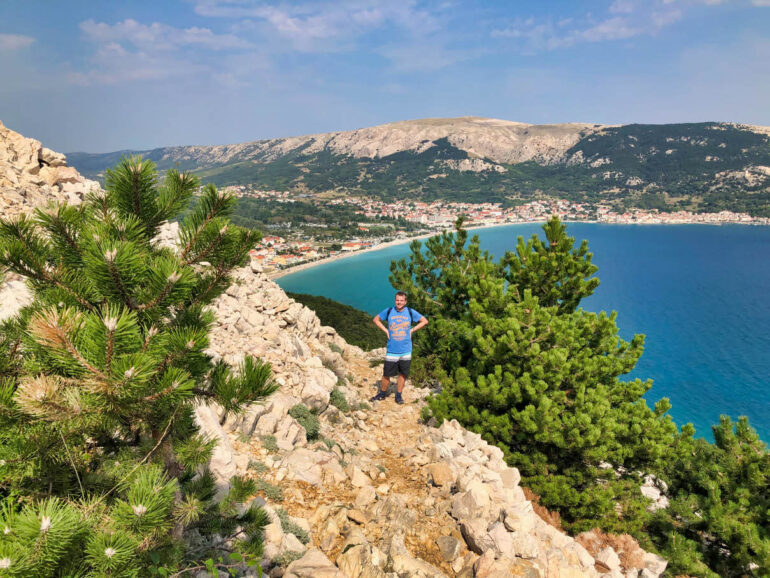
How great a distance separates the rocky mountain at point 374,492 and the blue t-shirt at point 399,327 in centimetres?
166

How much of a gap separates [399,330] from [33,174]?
15719mm

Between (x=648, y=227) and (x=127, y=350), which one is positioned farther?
(x=648, y=227)

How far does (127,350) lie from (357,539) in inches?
149

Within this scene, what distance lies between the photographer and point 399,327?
8578 millimetres

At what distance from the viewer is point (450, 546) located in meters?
4.91

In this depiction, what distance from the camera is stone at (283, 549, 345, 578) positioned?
13.1 ft

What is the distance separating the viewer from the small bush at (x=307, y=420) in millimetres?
7074

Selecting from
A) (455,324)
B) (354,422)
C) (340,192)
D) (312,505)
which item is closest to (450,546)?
(312,505)

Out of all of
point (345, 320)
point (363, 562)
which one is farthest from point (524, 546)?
point (345, 320)

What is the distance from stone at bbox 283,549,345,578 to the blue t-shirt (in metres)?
4.89

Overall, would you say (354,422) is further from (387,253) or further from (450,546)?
(387,253)

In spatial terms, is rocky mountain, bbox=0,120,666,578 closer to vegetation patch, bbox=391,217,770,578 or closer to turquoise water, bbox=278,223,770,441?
vegetation patch, bbox=391,217,770,578

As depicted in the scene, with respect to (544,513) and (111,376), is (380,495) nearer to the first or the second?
(544,513)

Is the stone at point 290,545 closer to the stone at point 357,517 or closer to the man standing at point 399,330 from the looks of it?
the stone at point 357,517
